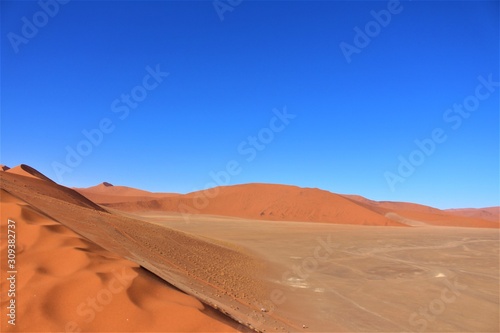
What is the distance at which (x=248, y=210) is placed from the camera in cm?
6769

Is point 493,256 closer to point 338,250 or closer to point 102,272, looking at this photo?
point 338,250

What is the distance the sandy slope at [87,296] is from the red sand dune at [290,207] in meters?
56.8

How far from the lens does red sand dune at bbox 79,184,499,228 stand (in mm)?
60559

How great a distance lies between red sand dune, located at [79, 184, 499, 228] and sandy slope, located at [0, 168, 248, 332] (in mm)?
56803

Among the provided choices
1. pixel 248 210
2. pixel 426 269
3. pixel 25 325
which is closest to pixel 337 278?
pixel 426 269

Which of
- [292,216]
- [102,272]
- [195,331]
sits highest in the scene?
[292,216]

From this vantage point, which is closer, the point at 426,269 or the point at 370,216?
the point at 426,269

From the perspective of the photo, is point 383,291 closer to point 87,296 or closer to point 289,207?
point 87,296

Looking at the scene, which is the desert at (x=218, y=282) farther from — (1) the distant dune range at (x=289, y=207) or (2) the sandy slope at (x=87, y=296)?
(1) the distant dune range at (x=289, y=207)

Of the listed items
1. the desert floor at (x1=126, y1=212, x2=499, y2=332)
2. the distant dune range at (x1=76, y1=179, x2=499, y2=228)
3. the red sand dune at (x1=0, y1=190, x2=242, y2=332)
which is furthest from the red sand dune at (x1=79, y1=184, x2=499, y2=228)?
the red sand dune at (x1=0, y1=190, x2=242, y2=332)

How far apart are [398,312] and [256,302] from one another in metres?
3.82

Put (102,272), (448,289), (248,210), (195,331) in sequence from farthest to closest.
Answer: (248,210), (448,289), (102,272), (195,331)

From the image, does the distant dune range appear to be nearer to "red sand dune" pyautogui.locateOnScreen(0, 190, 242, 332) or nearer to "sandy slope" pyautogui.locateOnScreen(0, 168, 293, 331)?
"sandy slope" pyautogui.locateOnScreen(0, 168, 293, 331)

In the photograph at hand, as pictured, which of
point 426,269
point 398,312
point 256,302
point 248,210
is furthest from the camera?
point 248,210
